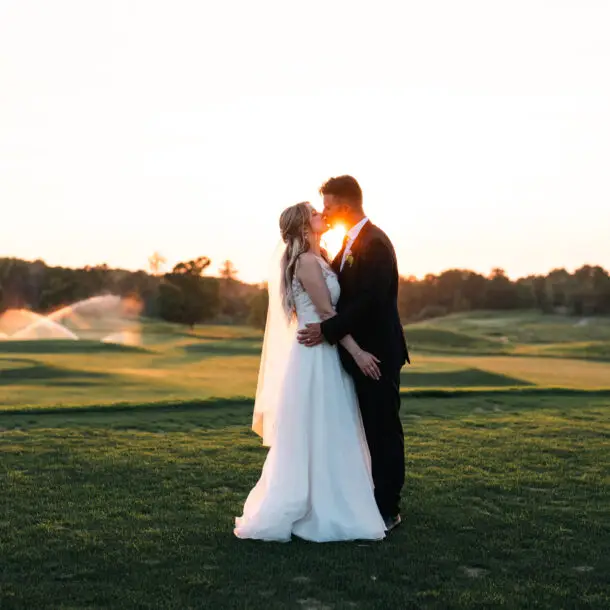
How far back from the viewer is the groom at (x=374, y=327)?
6087mm

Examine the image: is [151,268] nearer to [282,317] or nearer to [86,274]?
[86,274]

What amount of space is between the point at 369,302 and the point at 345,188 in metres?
0.92

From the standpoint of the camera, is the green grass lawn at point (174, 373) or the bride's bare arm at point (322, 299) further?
the green grass lawn at point (174, 373)

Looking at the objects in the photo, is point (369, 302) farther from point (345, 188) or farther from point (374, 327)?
point (345, 188)

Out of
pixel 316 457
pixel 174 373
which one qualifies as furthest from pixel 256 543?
pixel 174 373

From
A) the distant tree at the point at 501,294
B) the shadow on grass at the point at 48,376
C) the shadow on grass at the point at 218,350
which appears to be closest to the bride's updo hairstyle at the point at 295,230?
the shadow on grass at the point at 48,376

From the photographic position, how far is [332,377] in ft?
20.2

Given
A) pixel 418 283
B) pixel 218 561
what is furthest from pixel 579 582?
pixel 418 283

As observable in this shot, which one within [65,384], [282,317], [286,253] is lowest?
[65,384]

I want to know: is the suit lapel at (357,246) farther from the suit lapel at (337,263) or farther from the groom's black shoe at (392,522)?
the groom's black shoe at (392,522)

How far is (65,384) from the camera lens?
16.9 metres

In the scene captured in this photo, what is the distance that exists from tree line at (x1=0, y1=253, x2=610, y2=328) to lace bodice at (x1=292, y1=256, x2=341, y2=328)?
2137 inches

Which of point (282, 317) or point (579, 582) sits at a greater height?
point (282, 317)

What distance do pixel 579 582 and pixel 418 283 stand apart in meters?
75.9
